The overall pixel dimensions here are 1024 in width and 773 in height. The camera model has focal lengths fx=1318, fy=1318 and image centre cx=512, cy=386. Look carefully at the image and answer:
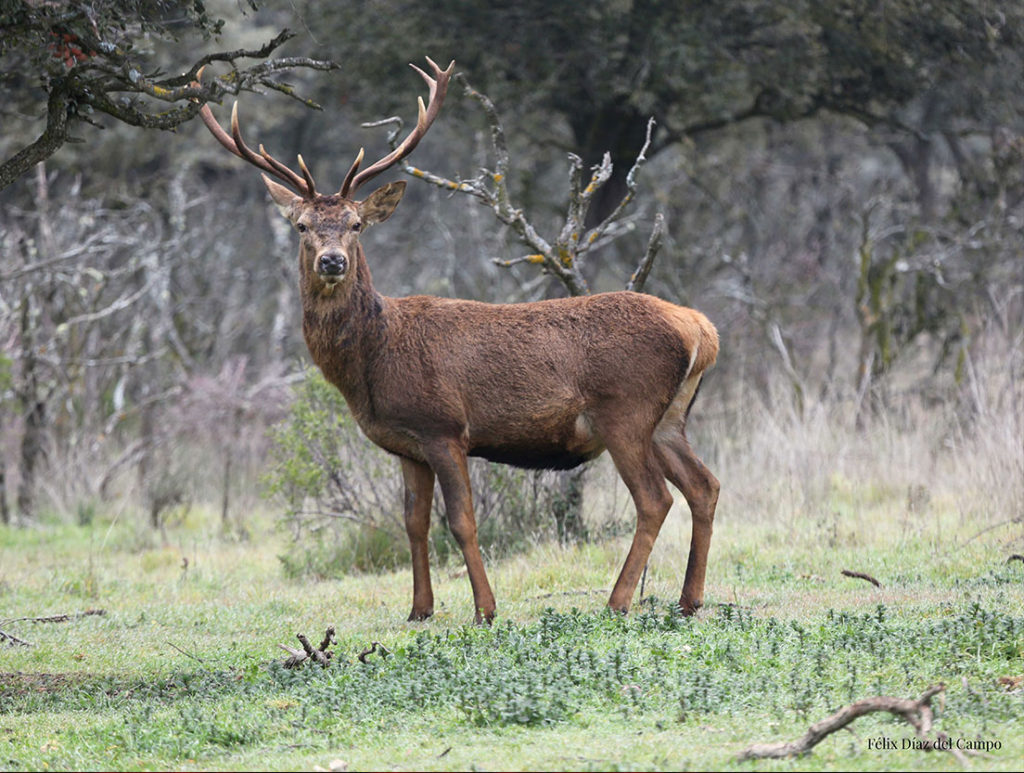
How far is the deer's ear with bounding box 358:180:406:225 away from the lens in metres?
8.03

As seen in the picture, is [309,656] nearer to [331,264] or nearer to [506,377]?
[506,377]

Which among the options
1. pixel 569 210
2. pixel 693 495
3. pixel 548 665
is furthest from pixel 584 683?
pixel 569 210

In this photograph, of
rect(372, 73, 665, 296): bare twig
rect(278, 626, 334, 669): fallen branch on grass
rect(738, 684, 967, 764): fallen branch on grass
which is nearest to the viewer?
rect(738, 684, 967, 764): fallen branch on grass

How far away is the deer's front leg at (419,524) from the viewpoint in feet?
26.6

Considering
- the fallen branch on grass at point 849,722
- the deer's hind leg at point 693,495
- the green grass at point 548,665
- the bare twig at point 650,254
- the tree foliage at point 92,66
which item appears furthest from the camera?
the bare twig at point 650,254

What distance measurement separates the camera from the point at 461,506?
770 centimetres

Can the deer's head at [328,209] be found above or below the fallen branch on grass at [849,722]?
above

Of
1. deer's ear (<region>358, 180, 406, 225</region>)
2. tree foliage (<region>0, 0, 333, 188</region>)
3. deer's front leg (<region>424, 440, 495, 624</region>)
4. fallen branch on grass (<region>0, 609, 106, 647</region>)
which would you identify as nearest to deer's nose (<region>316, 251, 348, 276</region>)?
deer's ear (<region>358, 180, 406, 225</region>)

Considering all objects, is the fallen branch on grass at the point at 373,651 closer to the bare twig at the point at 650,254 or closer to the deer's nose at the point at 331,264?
the deer's nose at the point at 331,264

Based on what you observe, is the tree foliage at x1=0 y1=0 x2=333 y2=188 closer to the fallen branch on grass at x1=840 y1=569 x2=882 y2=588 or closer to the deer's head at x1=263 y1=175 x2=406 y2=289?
the deer's head at x1=263 y1=175 x2=406 y2=289

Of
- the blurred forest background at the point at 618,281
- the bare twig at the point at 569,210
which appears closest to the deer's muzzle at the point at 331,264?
the bare twig at the point at 569,210

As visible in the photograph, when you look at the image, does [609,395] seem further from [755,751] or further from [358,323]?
[755,751]

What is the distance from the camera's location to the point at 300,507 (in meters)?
11.4

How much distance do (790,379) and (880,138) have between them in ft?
26.5
